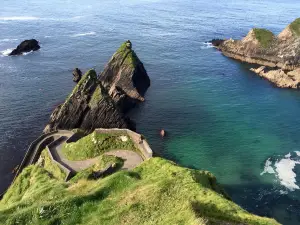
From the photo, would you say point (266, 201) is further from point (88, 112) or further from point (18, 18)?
point (18, 18)

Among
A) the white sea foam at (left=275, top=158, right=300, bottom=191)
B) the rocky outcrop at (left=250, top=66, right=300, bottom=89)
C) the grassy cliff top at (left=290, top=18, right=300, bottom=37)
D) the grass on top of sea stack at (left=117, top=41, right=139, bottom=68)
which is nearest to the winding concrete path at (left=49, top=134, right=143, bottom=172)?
the white sea foam at (left=275, top=158, right=300, bottom=191)

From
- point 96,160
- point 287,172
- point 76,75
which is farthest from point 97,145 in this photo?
point 76,75

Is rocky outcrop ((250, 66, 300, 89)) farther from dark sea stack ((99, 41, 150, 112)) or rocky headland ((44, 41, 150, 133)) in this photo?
rocky headland ((44, 41, 150, 133))

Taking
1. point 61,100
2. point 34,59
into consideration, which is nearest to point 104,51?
point 34,59

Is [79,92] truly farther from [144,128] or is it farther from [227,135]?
[227,135]

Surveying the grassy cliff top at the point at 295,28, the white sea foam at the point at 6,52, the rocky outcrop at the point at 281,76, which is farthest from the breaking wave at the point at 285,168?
the white sea foam at the point at 6,52
